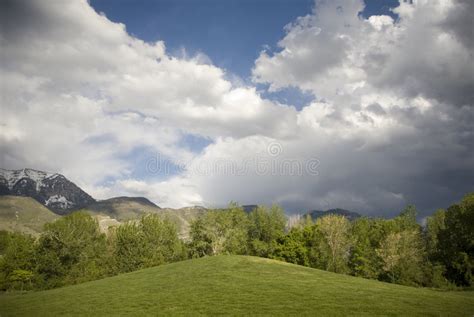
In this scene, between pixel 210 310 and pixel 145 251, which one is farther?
pixel 145 251

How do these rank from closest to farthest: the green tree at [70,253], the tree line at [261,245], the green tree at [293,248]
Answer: the tree line at [261,245], the green tree at [70,253], the green tree at [293,248]

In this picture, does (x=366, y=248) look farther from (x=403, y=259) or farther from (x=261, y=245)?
(x=261, y=245)

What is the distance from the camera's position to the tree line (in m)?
83.4

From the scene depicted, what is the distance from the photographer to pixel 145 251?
103 m

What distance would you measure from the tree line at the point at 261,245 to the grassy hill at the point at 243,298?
47964 mm

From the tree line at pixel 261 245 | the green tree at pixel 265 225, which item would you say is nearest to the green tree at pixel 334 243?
the tree line at pixel 261 245

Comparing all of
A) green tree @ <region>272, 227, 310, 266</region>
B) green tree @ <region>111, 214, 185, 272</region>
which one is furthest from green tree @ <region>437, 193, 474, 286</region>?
green tree @ <region>111, 214, 185, 272</region>

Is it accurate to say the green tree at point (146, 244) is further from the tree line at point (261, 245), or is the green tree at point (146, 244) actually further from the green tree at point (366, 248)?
the green tree at point (366, 248)

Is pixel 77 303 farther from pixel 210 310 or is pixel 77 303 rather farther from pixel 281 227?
pixel 281 227

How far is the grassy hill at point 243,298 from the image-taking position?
27938 mm

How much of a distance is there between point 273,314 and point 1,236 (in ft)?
478

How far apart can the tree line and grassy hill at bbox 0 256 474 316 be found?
47964 mm

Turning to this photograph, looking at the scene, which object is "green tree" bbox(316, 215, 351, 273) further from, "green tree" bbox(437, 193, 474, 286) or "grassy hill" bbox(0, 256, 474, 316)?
"grassy hill" bbox(0, 256, 474, 316)

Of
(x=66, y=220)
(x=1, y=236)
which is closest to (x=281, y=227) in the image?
(x=66, y=220)
